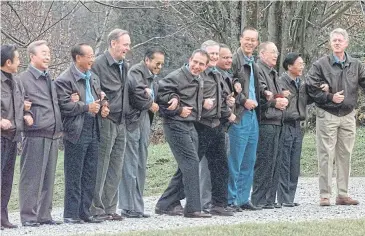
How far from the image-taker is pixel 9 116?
10.9 m

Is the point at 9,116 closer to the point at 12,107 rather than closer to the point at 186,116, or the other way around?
the point at 12,107

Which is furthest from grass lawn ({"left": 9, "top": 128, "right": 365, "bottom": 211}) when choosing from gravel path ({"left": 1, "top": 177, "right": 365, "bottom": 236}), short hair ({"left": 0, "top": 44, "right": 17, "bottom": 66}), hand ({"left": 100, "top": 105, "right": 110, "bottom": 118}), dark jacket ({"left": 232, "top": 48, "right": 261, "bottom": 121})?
short hair ({"left": 0, "top": 44, "right": 17, "bottom": 66})

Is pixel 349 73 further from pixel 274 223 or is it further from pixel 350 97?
pixel 274 223

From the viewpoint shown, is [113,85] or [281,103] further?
[281,103]

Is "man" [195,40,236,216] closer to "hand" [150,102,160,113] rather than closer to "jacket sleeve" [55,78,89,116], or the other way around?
"hand" [150,102,160,113]

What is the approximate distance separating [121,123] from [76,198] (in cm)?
120

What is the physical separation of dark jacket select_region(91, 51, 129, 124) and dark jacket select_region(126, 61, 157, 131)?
0.11 m

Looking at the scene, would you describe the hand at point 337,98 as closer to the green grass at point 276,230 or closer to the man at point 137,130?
the man at point 137,130

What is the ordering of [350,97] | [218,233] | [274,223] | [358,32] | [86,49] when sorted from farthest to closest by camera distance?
[358,32] < [350,97] < [86,49] < [274,223] < [218,233]

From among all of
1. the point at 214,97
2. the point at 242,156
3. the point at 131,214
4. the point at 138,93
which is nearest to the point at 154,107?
the point at 138,93

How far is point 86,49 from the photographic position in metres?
11.6

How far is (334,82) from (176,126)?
8.64 feet

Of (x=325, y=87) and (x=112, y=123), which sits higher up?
(x=325, y=87)

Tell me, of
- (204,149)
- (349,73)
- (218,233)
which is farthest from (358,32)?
(218,233)
